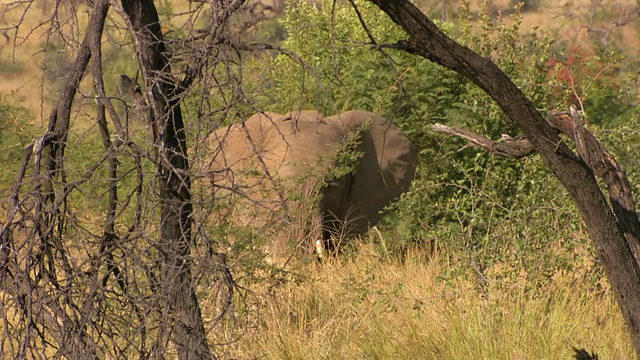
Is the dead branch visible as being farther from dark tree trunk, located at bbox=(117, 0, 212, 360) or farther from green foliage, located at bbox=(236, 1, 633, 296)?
green foliage, located at bbox=(236, 1, 633, 296)

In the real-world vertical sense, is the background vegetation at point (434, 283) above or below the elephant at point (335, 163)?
below

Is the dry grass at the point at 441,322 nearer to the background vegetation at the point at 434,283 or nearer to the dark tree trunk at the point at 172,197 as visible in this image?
the background vegetation at the point at 434,283

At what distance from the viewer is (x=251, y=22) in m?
3.73

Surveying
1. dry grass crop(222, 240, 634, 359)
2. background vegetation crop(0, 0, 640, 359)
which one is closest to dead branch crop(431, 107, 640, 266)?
background vegetation crop(0, 0, 640, 359)

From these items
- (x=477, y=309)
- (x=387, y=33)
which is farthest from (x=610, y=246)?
(x=387, y=33)

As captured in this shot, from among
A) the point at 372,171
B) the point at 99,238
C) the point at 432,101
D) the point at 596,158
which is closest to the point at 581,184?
the point at 596,158

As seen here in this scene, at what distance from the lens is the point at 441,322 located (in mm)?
5445

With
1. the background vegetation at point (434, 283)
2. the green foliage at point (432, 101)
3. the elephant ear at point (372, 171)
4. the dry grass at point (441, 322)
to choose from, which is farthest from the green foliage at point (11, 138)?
the dry grass at point (441, 322)

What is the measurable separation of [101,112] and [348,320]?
109 inches

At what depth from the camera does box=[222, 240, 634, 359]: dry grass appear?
5.15 meters

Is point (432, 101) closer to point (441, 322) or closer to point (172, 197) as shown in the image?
point (441, 322)

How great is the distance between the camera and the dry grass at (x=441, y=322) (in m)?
5.15

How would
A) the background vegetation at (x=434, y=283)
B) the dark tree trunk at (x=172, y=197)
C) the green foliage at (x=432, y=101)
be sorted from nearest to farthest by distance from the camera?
the dark tree trunk at (x=172, y=197) → the background vegetation at (x=434, y=283) → the green foliage at (x=432, y=101)

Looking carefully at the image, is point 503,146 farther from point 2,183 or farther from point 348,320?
point 2,183
